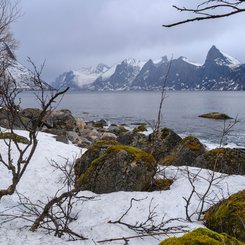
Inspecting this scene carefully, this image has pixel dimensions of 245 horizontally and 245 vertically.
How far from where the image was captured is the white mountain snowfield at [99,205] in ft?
20.2

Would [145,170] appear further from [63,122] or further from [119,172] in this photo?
[63,122]

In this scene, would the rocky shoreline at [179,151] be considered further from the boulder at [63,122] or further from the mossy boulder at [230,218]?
the boulder at [63,122]

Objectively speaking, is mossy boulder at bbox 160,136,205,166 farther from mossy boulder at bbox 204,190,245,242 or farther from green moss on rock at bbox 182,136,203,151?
mossy boulder at bbox 204,190,245,242

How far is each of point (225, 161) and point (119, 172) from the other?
480 centimetres

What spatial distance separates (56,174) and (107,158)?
7.50ft

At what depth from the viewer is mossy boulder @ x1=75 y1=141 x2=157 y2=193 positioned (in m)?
9.23

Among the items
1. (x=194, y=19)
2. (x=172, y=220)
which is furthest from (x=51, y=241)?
(x=194, y=19)

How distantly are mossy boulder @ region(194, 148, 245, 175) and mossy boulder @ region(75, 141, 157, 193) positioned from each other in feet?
10.3

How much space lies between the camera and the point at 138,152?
32.8 ft

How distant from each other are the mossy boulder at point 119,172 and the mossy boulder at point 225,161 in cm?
315

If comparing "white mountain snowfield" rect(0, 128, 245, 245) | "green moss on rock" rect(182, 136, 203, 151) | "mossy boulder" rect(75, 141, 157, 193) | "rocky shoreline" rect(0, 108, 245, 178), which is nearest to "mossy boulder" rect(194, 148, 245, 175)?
"rocky shoreline" rect(0, 108, 245, 178)

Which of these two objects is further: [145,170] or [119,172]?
[145,170]

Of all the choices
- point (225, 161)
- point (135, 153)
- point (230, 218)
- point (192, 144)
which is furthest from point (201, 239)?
point (192, 144)

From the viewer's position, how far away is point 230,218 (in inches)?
242
